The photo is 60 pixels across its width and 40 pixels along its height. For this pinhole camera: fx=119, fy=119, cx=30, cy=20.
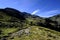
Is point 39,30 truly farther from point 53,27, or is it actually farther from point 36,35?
point 53,27

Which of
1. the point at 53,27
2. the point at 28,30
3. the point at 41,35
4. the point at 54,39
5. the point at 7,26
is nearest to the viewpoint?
the point at 54,39

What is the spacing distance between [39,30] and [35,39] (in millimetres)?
15111

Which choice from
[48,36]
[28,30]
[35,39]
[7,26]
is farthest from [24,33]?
[7,26]

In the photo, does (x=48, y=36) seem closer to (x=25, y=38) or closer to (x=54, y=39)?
(x=54, y=39)

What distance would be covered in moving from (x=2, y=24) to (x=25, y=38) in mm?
86168

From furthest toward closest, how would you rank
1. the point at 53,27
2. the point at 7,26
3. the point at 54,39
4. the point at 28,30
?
the point at 7,26
the point at 53,27
the point at 28,30
the point at 54,39

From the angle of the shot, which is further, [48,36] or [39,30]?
[39,30]

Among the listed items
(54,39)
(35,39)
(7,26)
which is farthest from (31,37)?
(7,26)

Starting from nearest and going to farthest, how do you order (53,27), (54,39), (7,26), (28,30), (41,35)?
1. (54,39)
2. (41,35)
3. (28,30)
4. (53,27)
5. (7,26)

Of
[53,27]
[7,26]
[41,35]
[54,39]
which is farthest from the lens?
[7,26]

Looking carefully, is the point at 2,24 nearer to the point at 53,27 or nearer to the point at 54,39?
the point at 53,27

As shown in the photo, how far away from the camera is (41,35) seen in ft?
310

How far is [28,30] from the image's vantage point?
333 ft

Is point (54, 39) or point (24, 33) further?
point (24, 33)
